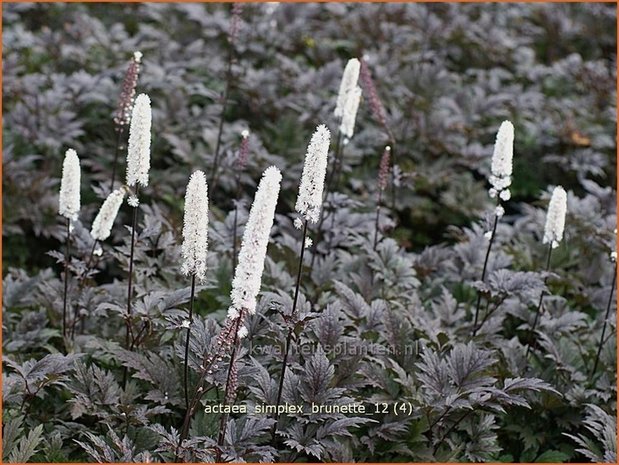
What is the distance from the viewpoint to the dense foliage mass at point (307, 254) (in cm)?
388

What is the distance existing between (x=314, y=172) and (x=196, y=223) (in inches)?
21.0

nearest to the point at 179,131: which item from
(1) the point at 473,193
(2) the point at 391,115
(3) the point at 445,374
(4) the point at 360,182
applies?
(4) the point at 360,182

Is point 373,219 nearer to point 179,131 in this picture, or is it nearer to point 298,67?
point 179,131

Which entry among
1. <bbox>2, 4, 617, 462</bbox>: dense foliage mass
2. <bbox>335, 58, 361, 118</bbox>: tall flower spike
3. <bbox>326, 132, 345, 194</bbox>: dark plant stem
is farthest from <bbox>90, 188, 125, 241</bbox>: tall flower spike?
<bbox>326, 132, 345, 194</bbox>: dark plant stem

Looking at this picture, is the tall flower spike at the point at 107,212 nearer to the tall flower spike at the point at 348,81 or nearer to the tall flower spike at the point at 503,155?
the tall flower spike at the point at 348,81

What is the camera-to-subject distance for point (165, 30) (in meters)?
9.43

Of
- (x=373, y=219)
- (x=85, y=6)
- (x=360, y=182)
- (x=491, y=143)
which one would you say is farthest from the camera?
(x=85, y=6)

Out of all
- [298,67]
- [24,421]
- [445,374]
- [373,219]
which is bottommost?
[24,421]

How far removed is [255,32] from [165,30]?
1157 mm

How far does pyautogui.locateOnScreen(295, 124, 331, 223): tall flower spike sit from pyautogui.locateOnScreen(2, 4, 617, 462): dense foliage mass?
0.09 feet

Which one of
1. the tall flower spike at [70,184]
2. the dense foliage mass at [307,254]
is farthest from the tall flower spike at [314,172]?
the tall flower spike at [70,184]

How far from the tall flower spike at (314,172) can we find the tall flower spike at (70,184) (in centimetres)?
120

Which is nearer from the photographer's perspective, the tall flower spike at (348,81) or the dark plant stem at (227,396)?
the dark plant stem at (227,396)

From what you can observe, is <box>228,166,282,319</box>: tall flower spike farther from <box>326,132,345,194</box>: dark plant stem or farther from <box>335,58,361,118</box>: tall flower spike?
<box>326,132,345,194</box>: dark plant stem
